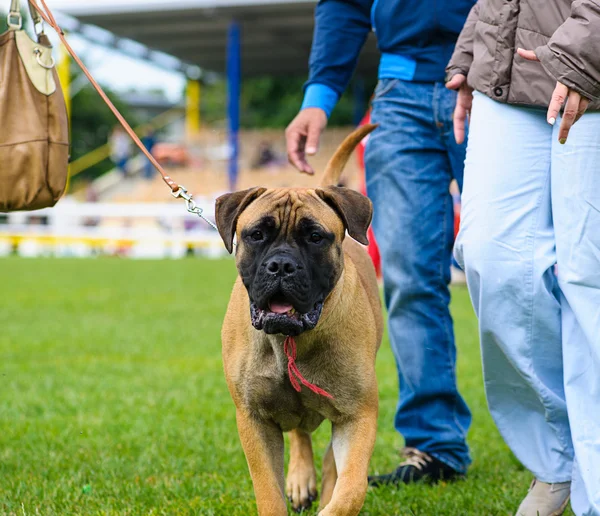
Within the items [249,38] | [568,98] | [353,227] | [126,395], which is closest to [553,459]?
[353,227]

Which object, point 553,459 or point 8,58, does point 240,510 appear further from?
point 8,58

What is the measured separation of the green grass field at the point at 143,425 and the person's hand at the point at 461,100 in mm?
1505

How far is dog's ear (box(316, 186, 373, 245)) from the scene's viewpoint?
10.5ft

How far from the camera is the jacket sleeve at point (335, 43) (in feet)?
14.2

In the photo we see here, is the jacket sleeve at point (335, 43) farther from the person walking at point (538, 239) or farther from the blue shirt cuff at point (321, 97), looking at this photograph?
the person walking at point (538, 239)

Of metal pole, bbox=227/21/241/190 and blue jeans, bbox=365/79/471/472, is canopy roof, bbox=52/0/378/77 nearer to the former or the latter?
metal pole, bbox=227/21/241/190

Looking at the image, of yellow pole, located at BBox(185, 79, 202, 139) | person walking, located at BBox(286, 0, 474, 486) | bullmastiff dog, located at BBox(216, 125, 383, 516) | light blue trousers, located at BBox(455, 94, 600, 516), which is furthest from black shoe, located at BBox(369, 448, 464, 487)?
yellow pole, located at BBox(185, 79, 202, 139)

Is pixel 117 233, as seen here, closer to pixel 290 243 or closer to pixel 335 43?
pixel 335 43

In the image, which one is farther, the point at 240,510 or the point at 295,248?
the point at 240,510

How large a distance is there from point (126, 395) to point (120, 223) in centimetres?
2029

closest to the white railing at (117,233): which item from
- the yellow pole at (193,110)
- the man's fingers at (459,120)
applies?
the yellow pole at (193,110)

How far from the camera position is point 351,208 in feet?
10.6

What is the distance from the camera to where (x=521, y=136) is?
2963mm

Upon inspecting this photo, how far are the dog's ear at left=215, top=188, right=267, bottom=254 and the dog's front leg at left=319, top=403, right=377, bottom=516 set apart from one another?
0.77 meters
